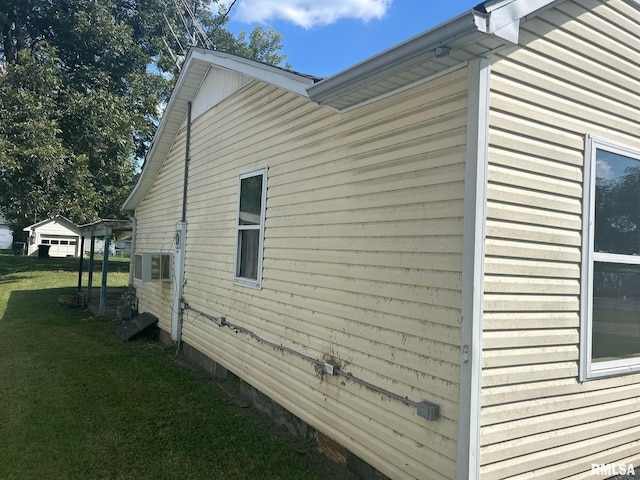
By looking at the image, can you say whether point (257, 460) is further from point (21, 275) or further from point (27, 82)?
point (21, 275)

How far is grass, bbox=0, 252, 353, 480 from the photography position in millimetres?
4000

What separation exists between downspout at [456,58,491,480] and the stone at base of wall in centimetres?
98

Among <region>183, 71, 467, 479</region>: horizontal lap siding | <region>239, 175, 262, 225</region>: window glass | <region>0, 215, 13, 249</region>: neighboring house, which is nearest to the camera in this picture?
<region>183, 71, 467, 479</region>: horizontal lap siding

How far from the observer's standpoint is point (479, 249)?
2.84 metres

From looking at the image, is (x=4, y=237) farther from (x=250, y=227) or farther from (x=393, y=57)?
(x=393, y=57)

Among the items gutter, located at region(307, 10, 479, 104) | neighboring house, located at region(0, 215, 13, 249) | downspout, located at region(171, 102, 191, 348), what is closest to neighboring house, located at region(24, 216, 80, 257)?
neighboring house, located at region(0, 215, 13, 249)

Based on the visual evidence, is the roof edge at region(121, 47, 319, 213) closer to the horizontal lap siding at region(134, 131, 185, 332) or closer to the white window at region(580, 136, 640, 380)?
the horizontal lap siding at region(134, 131, 185, 332)

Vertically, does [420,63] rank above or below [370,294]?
above

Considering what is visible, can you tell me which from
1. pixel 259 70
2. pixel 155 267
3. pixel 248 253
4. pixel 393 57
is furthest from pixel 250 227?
pixel 155 267

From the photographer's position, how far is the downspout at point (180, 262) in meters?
8.14

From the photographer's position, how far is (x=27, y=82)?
1652cm

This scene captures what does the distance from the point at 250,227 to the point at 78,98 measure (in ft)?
49.3

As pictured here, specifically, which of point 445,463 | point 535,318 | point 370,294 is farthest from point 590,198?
point 445,463

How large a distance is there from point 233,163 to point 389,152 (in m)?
3.43
